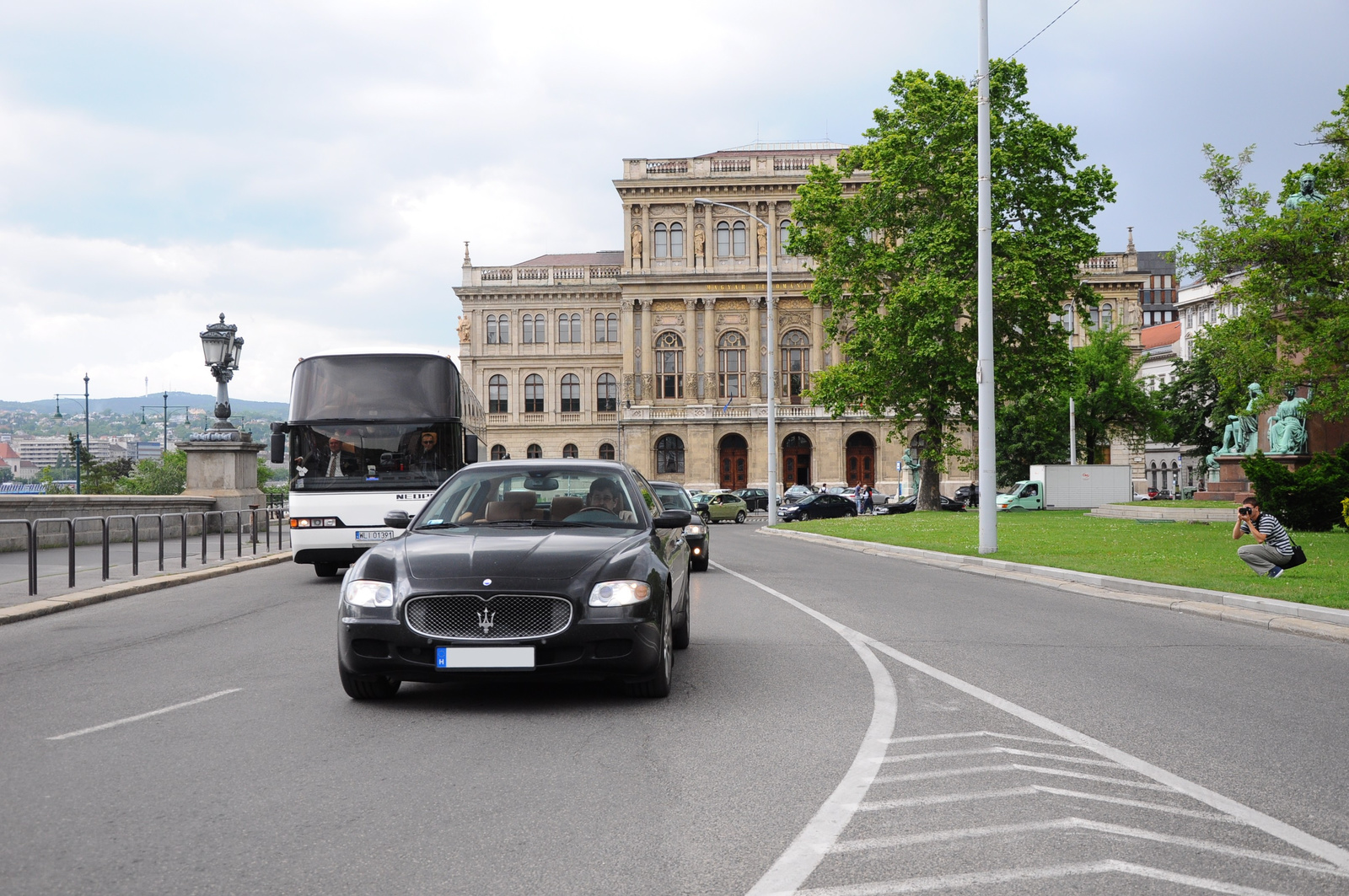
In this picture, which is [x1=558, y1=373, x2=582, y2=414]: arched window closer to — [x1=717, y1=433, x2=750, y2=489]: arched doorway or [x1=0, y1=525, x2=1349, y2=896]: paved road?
[x1=717, y1=433, x2=750, y2=489]: arched doorway

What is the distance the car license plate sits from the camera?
6.80 metres

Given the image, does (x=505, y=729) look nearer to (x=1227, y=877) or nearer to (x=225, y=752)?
(x=225, y=752)

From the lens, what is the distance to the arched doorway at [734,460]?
3191 inches

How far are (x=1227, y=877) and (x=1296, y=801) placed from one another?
4.10 ft

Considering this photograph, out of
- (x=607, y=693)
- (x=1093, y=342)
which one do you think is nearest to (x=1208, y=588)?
(x=607, y=693)

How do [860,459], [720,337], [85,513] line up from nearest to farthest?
[85,513]
[860,459]
[720,337]

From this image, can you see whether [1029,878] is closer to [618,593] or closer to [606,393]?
[618,593]

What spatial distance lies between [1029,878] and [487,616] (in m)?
3.67

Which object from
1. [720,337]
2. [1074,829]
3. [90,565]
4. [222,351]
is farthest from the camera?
[720,337]

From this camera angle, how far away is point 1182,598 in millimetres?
14555

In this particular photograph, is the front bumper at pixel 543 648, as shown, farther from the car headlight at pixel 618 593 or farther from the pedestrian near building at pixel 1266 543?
the pedestrian near building at pixel 1266 543

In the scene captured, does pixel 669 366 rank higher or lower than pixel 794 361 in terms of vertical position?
lower

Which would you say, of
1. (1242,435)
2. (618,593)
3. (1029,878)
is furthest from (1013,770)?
(1242,435)

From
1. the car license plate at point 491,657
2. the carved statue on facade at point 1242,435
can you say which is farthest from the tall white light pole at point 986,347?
the car license plate at point 491,657
